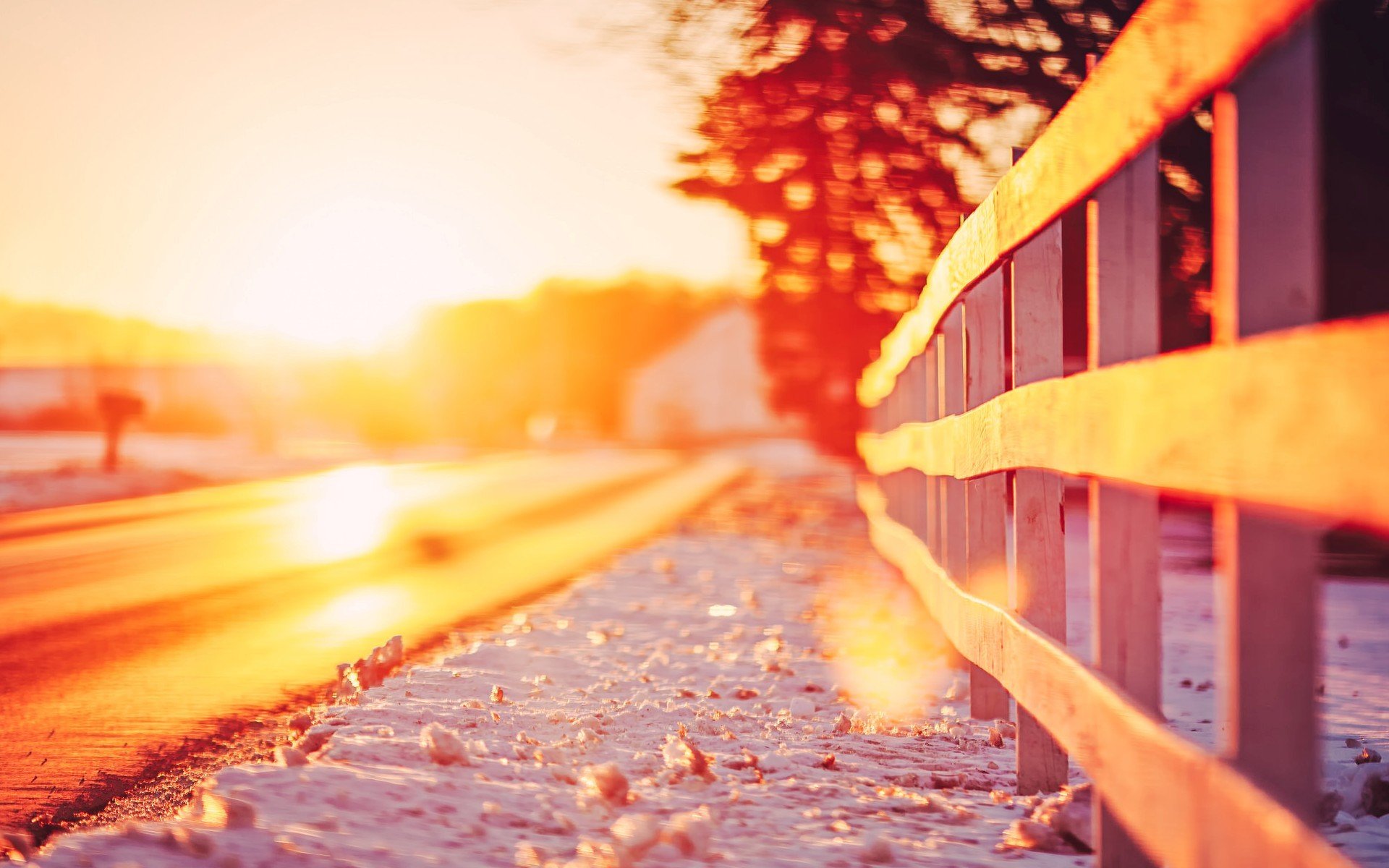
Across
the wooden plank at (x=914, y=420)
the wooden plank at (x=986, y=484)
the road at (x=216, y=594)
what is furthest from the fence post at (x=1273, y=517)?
the wooden plank at (x=914, y=420)

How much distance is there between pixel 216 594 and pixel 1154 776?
6610 millimetres

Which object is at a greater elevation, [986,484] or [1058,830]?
[986,484]

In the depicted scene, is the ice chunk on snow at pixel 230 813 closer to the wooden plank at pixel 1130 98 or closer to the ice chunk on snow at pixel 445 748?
the ice chunk on snow at pixel 445 748

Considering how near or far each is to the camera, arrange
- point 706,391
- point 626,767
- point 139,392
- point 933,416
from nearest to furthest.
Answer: point 626,767, point 933,416, point 139,392, point 706,391

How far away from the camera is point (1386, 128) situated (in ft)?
17.7

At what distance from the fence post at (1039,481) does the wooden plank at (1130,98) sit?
116 mm

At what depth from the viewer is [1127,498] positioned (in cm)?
214

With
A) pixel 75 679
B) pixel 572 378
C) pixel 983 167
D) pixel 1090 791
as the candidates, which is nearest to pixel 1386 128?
pixel 983 167

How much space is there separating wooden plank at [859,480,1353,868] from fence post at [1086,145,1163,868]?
0.27 ft

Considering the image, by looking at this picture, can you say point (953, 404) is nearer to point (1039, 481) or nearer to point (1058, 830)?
point (1039, 481)

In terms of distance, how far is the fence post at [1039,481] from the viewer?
2855 mm

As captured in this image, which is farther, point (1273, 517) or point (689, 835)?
point (689, 835)

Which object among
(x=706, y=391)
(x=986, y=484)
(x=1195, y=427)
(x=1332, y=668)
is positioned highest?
(x=706, y=391)

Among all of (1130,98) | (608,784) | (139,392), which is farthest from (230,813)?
(139,392)
